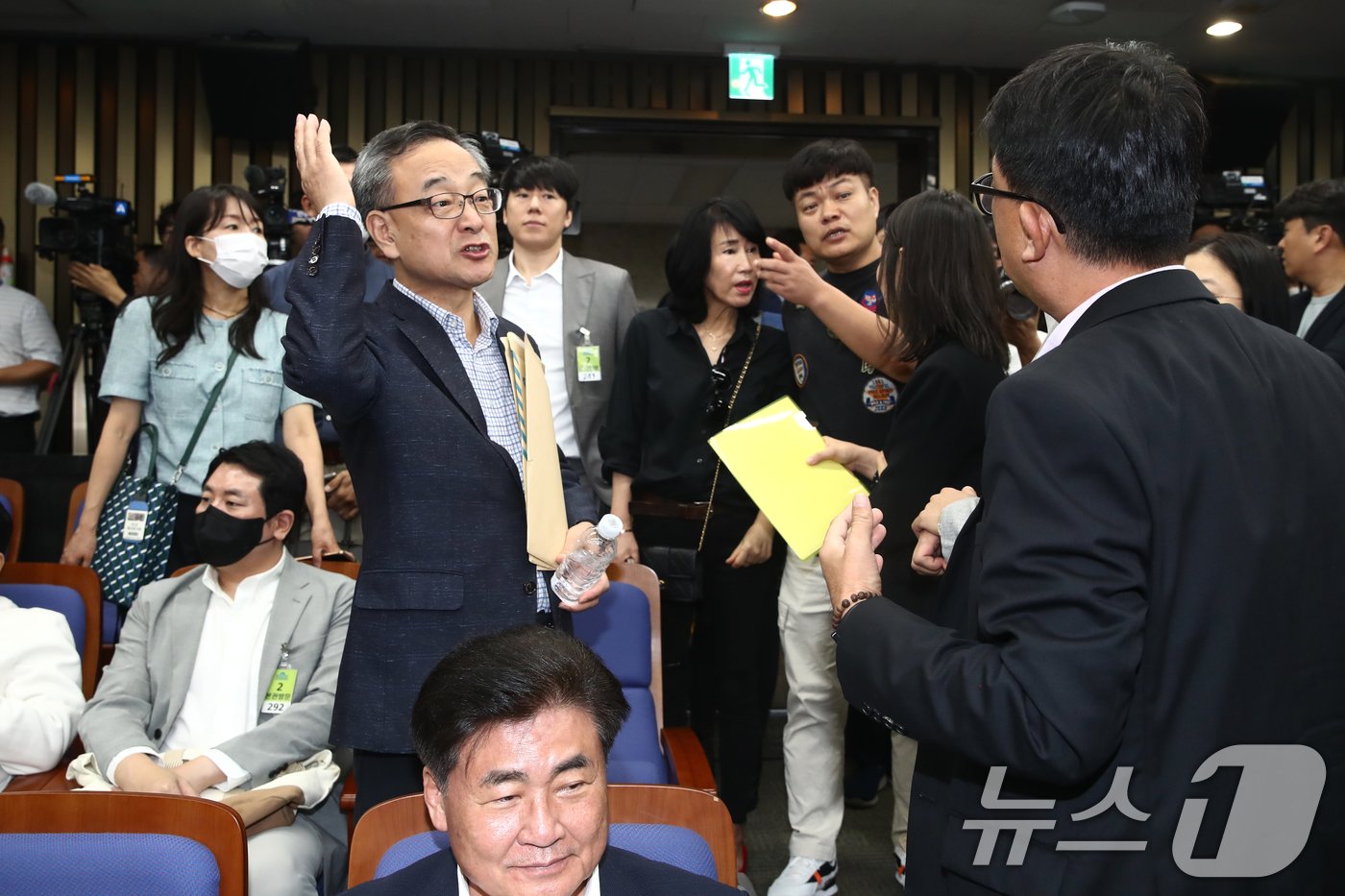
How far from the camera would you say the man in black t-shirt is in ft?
8.29

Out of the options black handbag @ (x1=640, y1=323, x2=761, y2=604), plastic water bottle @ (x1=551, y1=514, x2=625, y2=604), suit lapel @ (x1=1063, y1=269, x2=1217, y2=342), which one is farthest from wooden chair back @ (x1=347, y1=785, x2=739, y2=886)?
black handbag @ (x1=640, y1=323, x2=761, y2=604)

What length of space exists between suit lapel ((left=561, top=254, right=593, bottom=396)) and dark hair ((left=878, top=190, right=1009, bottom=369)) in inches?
53.7

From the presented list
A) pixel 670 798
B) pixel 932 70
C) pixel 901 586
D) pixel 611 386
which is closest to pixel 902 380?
pixel 901 586

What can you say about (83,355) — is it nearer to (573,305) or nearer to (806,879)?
(573,305)

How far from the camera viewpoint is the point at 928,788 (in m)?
1.21

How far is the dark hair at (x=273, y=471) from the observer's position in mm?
2555

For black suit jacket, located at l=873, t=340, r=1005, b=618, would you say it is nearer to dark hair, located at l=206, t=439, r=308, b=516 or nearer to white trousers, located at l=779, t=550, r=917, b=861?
white trousers, located at l=779, t=550, r=917, b=861

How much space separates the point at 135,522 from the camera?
2.92m

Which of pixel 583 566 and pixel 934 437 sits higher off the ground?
pixel 934 437

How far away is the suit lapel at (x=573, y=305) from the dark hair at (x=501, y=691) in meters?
2.03

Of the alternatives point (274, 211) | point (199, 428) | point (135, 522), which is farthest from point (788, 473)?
point (274, 211)

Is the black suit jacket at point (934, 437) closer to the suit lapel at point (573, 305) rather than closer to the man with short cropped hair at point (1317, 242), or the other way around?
the suit lapel at point (573, 305)

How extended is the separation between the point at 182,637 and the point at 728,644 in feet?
4.39

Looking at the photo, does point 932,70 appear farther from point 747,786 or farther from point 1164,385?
point 1164,385
